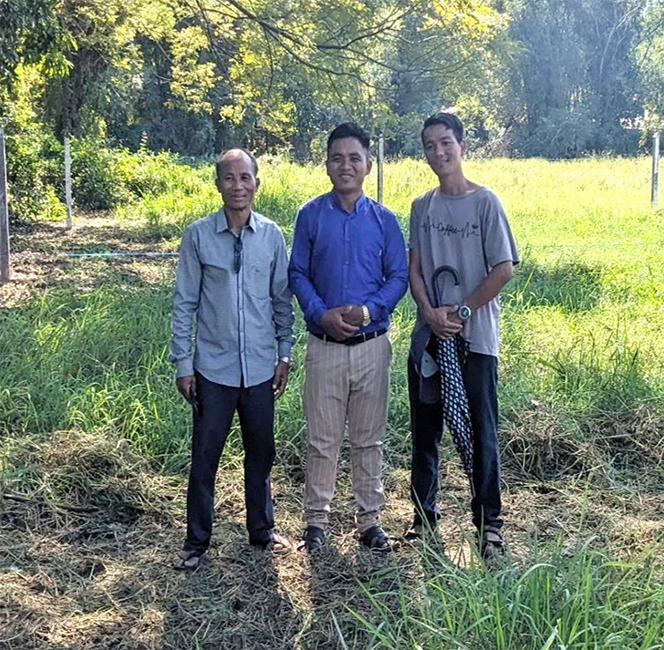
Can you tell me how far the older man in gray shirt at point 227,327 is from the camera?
127 inches

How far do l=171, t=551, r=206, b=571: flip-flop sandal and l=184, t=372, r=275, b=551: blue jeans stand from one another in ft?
0.07

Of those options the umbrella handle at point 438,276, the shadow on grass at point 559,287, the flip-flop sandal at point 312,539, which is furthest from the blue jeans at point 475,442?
the shadow on grass at point 559,287

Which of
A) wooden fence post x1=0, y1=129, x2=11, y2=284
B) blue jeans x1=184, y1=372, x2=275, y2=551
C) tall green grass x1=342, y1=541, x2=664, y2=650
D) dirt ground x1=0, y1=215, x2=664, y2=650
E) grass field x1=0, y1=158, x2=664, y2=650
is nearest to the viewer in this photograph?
tall green grass x1=342, y1=541, x2=664, y2=650

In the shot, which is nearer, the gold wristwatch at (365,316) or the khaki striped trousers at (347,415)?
the gold wristwatch at (365,316)

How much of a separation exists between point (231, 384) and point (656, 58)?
4729 centimetres

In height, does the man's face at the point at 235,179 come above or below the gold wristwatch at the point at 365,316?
above

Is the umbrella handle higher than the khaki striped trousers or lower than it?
higher

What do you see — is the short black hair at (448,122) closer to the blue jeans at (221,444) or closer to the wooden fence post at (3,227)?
the blue jeans at (221,444)

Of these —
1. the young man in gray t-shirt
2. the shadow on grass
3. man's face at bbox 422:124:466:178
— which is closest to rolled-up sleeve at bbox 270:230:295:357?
the young man in gray t-shirt

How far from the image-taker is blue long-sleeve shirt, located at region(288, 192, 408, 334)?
3.30 m

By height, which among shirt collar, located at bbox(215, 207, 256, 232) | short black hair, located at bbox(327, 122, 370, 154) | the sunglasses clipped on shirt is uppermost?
short black hair, located at bbox(327, 122, 370, 154)

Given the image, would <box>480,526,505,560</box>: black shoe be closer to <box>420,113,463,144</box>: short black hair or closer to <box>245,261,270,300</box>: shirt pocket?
<box>245,261,270,300</box>: shirt pocket

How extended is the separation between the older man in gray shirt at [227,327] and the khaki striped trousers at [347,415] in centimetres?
17

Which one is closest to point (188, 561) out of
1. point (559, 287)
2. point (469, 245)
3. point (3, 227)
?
point (469, 245)
